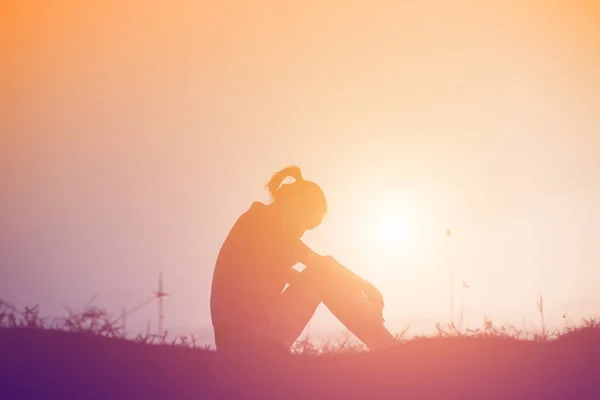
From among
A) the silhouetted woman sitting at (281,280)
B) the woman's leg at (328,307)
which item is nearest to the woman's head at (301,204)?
the silhouetted woman sitting at (281,280)

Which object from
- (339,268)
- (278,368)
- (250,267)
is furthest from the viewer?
(339,268)

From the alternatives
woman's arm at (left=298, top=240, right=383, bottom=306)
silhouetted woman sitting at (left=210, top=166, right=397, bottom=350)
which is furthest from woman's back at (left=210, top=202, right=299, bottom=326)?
woman's arm at (left=298, top=240, right=383, bottom=306)

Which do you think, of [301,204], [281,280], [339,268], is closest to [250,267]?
[281,280]

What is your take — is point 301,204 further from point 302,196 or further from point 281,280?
point 281,280

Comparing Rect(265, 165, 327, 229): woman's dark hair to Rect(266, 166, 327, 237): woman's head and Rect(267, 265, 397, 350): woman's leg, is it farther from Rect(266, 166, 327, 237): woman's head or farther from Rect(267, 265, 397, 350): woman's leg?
Rect(267, 265, 397, 350): woman's leg

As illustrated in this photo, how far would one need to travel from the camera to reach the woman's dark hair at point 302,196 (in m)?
8.38

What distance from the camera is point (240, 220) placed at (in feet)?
27.7

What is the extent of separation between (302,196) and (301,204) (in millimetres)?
80

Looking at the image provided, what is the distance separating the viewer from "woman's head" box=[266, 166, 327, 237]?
8391 mm

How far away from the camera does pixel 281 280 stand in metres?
8.55

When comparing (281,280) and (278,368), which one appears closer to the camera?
(278,368)

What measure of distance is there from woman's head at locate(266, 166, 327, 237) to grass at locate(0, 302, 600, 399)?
134 cm

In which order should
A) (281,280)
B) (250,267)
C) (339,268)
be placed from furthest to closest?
(339,268) → (281,280) → (250,267)

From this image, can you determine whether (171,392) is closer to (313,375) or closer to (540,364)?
(313,375)
